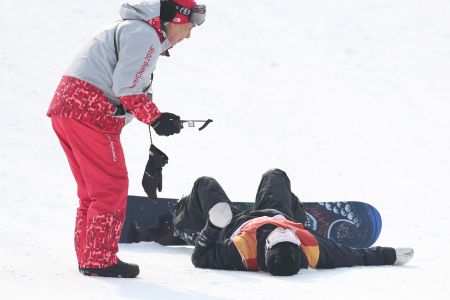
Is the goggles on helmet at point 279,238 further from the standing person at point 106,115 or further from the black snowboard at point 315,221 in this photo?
the black snowboard at point 315,221

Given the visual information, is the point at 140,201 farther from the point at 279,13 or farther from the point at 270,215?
the point at 279,13

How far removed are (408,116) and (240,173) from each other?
10.4 feet

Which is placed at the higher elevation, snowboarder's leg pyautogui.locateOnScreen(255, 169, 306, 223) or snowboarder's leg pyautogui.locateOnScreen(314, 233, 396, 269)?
snowboarder's leg pyautogui.locateOnScreen(255, 169, 306, 223)

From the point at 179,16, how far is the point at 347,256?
1.90 meters

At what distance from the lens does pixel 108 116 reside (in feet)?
15.1

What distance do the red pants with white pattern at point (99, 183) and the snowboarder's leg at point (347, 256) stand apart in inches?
55.3

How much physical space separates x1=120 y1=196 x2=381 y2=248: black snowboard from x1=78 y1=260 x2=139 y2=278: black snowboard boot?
163cm

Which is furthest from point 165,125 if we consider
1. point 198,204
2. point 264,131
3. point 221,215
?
point 264,131

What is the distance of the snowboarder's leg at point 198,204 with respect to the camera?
224 inches

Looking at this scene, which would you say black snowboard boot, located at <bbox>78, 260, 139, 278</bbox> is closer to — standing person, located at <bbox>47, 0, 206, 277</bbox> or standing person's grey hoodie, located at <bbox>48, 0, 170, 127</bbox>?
standing person, located at <bbox>47, 0, 206, 277</bbox>

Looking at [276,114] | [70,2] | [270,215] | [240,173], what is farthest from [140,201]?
[70,2]

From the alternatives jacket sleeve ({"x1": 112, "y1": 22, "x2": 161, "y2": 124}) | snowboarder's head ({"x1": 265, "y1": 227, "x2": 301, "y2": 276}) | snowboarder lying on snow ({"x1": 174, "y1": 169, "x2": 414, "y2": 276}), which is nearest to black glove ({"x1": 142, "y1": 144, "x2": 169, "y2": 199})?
jacket sleeve ({"x1": 112, "y1": 22, "x2": 161, "y2": 124})

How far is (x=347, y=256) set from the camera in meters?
5.36

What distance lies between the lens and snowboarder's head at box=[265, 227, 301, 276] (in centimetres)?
488
